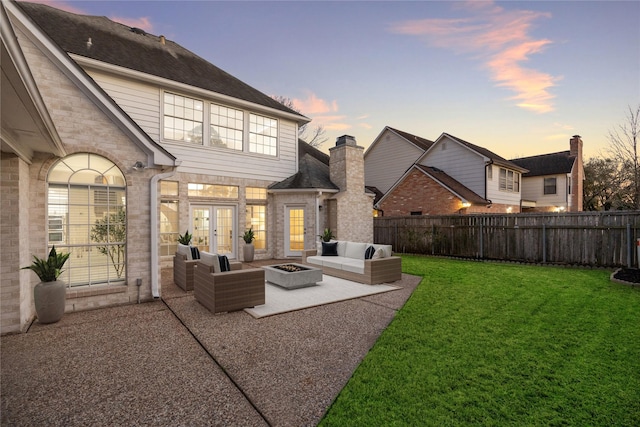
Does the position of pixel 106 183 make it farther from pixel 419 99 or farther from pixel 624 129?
pixel 624 129

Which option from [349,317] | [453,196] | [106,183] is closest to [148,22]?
[106,183]

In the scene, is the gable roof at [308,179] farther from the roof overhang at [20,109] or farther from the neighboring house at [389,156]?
the neighboring house at [389,156]

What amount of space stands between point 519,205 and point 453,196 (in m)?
8.40

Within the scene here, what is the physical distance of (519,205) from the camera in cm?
2167

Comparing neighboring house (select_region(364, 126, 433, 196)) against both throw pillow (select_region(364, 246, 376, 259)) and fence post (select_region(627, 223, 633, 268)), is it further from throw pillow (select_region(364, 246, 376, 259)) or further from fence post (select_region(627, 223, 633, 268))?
throw pillow (select_region(364, 246, 376, 259))

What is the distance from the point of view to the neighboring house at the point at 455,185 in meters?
17.8

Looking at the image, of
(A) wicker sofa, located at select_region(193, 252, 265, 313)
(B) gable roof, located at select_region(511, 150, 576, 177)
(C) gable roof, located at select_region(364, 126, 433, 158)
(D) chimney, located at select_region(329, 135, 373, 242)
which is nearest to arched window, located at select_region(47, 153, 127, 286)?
(A) wicker sofa, located at select_region(193, 252, 265, 313)

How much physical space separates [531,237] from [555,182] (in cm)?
1765

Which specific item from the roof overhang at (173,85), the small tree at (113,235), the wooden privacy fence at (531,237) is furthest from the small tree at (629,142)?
the small tree at (113,235)

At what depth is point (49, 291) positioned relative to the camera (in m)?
5.07

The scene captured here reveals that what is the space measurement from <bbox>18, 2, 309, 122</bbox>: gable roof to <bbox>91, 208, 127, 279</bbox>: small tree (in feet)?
20.2

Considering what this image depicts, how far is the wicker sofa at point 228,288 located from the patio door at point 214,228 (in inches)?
213

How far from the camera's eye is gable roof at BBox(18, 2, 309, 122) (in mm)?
9556

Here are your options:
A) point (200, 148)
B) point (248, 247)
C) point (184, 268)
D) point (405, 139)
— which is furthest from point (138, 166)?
point (405, 139)
